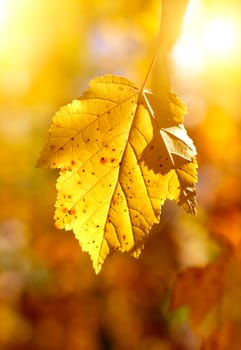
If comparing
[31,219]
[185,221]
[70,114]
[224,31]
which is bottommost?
[185,221]

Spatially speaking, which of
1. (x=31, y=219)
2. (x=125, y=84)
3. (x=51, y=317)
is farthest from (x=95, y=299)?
(x=125, y=84)

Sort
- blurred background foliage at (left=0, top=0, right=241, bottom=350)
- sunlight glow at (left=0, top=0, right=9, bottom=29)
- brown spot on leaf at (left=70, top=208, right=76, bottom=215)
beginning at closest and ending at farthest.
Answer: brown spot on leaf at (left=70, top=208, right=76, bottom=215)
sunlight glow at (left=0, top=0, right=9, bottom=29)
blurred background foliage at (left=0, top=0, right=241, bottom=350)

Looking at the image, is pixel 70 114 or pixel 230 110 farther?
pixel 230 110

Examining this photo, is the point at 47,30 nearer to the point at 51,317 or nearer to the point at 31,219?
the point at 31,219

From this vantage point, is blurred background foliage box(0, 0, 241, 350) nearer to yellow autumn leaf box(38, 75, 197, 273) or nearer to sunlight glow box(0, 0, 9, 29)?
sunlight glow box(0, 0, 9, 29)

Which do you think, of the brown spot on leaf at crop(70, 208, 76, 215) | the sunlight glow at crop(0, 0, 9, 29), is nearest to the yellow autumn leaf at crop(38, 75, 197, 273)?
the brown spot on leaf at crop(70, 208, 76, 215)

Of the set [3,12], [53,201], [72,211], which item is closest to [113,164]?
[72,211]
